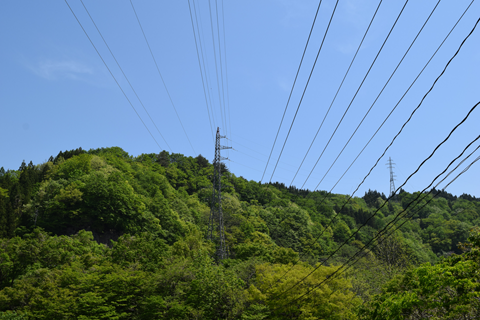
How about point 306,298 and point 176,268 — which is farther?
point 176,268

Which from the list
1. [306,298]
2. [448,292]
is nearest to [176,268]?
[306,298]

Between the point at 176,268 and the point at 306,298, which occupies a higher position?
the point at 176,268

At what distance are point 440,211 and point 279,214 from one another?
83.1 m

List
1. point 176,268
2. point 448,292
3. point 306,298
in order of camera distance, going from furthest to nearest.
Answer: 1. point 176,268
2. point 306,298
3. point 448,292

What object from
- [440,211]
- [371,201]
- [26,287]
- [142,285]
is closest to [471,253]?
Answer: [142,285]

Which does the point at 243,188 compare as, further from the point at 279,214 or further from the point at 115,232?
the point at 115,232

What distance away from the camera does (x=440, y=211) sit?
133000 mm

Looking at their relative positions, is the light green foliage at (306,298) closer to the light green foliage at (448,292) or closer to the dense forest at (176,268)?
the dense forest at (176,268)

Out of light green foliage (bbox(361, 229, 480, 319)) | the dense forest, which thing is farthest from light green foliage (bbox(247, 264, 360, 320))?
light green foliage (bbox(361, 229, 480, 319))

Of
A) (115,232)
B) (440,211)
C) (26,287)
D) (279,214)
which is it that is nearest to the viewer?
(26,287)

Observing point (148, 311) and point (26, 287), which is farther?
point (26, 287)

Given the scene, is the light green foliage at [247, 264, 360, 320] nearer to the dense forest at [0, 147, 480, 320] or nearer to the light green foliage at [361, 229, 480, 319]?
the dense forest at [0, 147, 480, 320]

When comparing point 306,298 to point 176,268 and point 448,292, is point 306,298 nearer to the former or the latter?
point 176,268

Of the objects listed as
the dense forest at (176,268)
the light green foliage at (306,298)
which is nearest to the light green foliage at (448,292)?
the dense forest at (176,268)
